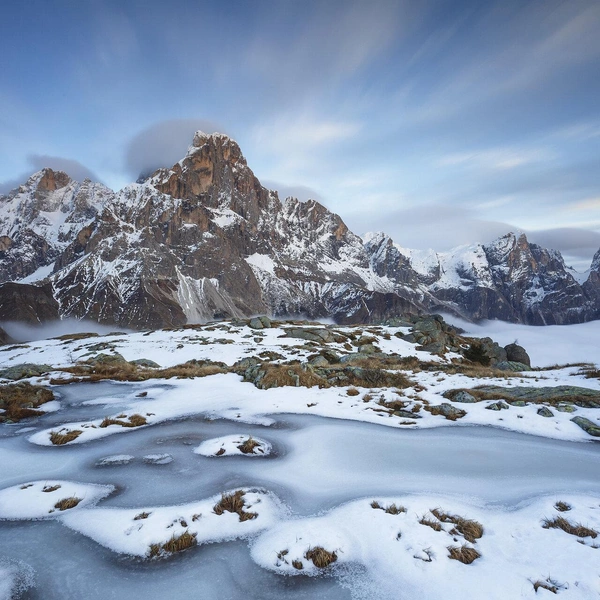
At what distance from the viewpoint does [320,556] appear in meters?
6.22

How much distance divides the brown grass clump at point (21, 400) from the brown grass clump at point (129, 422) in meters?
4.27

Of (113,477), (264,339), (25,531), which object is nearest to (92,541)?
(25,531)

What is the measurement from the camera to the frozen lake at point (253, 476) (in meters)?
5.85

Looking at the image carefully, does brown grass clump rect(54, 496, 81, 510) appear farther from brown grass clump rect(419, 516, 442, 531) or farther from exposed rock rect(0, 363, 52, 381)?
exposed rock rect(0, 363, 52, 381)

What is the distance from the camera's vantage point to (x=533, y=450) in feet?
36.5

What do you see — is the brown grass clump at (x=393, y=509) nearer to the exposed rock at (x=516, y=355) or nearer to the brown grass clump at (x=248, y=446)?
the brown grass clump at (x=248, y=446)

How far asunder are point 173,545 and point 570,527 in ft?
25.4

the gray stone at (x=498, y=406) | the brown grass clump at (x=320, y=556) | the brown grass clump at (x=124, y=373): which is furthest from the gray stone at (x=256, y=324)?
the brown grass clump at (x=320, y=556)

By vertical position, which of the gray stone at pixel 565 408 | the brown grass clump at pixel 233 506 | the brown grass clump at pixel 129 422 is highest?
the gray stone at pixel 565 408

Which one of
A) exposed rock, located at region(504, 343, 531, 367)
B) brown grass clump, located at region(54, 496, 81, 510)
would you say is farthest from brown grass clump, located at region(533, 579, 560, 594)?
exposed rock, located at region(504, 343, 531, 367)

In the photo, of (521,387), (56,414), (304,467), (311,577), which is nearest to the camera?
(311,577)

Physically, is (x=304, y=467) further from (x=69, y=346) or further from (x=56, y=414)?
→ (x=69, y=346)

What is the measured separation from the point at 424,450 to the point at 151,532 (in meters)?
8.24

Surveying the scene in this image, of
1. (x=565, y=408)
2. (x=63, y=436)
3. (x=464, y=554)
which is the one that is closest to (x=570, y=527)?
(x=464, y=554)
